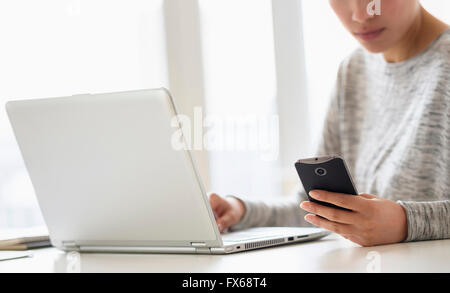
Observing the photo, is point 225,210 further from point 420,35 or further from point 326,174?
point 420,35

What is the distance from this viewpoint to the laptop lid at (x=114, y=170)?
3.46 ft

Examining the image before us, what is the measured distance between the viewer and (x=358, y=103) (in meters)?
1.77

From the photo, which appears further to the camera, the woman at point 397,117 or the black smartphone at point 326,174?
the woman at point 397,117

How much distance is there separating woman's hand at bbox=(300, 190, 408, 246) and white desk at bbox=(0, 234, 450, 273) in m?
0.02

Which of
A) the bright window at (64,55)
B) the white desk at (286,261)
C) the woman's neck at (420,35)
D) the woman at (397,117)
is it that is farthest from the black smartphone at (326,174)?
the bright window at (64,55)

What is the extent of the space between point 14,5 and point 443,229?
1.88m

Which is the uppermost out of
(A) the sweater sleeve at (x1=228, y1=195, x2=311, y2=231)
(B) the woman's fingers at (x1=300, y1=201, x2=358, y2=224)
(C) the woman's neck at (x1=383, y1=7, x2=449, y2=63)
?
(C) the woman's neck at (x1=383, y1=7, x2=449, y2=63)

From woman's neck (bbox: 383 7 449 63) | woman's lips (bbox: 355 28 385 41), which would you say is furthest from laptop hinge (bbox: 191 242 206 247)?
woman's neck (bbox: 383 7 449 63)

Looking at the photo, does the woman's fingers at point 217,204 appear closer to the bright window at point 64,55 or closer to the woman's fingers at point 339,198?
the woman's fingers at point 339,198

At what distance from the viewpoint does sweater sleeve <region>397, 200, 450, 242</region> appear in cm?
115

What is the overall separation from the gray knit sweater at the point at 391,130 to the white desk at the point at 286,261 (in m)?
0.19

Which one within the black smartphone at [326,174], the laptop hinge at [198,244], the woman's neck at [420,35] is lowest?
the laptop hinge at [198,244]

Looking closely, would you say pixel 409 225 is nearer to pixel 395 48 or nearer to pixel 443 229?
pixel 443 229

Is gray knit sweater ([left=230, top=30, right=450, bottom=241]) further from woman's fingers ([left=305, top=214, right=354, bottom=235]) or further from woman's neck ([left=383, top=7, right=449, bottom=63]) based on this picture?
woman's fingers ([left=305, top=214, right=354, bottom=235])
